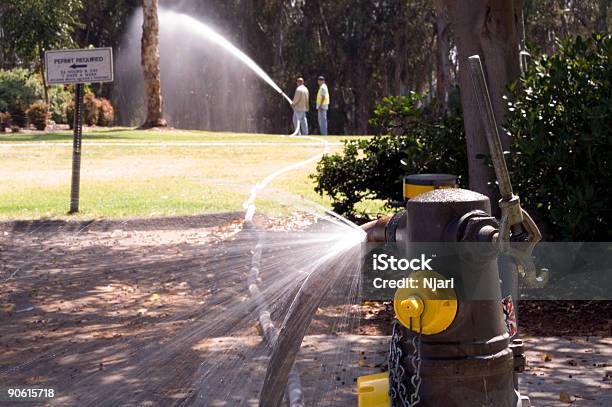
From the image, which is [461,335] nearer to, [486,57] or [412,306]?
[412,306]

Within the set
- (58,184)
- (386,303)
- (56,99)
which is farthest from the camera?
(56,99)

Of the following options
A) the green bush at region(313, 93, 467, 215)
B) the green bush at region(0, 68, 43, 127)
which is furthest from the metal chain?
the green bush at region(0, 68, 43, 127)

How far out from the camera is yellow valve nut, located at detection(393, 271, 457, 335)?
2535 mm

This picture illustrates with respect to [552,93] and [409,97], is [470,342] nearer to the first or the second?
[552,93]

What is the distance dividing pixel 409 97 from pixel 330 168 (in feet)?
4.85

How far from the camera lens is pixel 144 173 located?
16547 mm

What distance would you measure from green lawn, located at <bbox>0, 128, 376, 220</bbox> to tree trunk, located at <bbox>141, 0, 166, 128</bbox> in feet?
13.8

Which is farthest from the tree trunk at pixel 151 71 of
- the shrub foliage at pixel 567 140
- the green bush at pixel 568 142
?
the green bush at pixel 568 142

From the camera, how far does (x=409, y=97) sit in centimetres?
925

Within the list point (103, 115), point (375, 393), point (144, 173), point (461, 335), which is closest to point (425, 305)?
point (461, 335)

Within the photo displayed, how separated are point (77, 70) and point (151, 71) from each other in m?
17.2

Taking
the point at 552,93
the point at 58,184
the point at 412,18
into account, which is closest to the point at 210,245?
the point at 552,93

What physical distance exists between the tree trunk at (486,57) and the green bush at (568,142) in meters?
0.38

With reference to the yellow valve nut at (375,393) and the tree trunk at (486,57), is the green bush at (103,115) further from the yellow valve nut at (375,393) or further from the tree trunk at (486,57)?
the yellow valve nut at (375,393)
